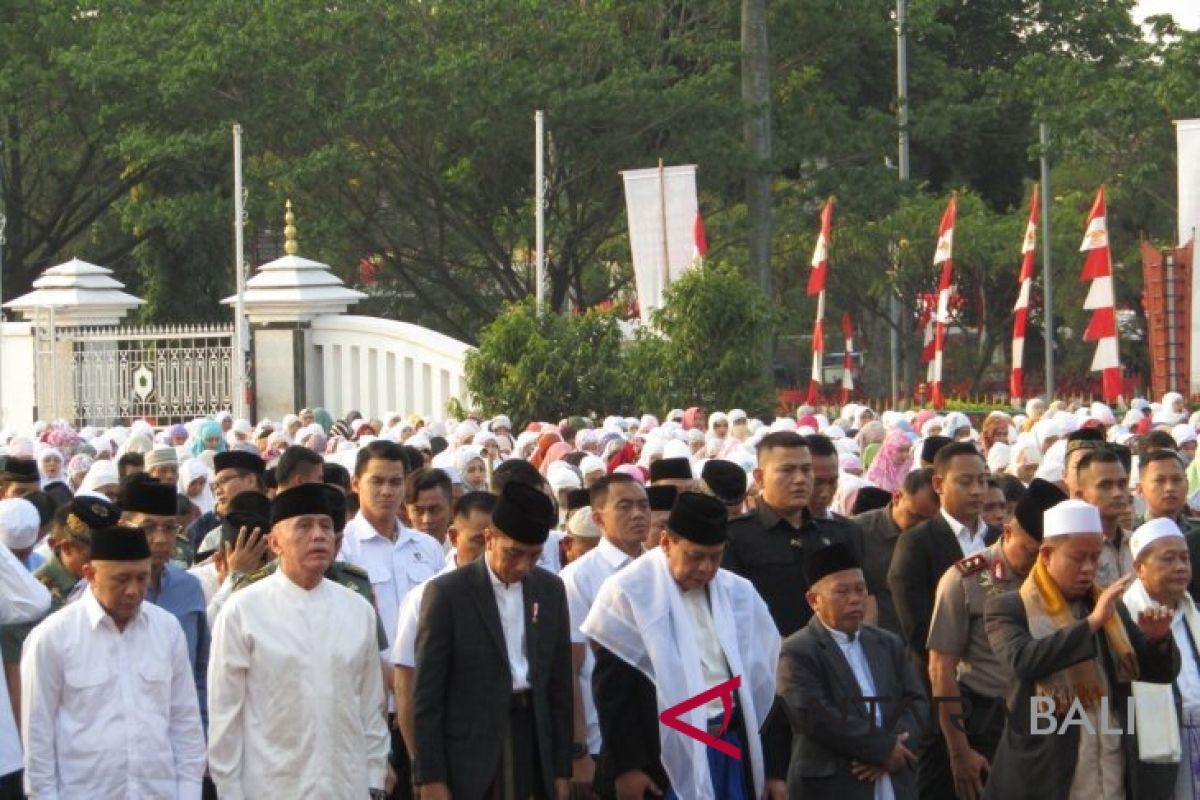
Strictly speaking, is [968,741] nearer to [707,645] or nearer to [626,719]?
[707,645]

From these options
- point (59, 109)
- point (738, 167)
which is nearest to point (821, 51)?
point (738, 167)

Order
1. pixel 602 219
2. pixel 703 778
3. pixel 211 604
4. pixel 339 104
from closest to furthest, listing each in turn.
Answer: pixel 703 778
pixel 211 604
pixel 339 104
pixel 602 219

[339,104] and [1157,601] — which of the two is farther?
[339,104]

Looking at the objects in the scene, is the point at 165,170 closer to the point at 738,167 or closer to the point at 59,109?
the point at 59,109

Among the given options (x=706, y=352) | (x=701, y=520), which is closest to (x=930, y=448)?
(x=701, y=520)

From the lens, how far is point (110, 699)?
805cm

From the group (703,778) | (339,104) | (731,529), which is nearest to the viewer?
(703,778)

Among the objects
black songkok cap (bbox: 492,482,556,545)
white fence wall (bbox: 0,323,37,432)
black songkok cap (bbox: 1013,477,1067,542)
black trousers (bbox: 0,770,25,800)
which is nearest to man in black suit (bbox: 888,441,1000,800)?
black songkok cap (bbox: 1013,477,1067,542)

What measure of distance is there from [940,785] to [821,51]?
2882 centimetres

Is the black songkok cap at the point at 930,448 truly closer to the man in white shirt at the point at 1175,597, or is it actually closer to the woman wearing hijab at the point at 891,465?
the woman wearing hijab at the point at 891,465

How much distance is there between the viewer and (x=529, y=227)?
115 feet

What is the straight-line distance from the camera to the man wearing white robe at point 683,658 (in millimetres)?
8594

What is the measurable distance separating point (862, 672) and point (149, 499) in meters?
2.63

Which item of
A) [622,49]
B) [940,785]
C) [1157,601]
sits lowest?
[940,785]
